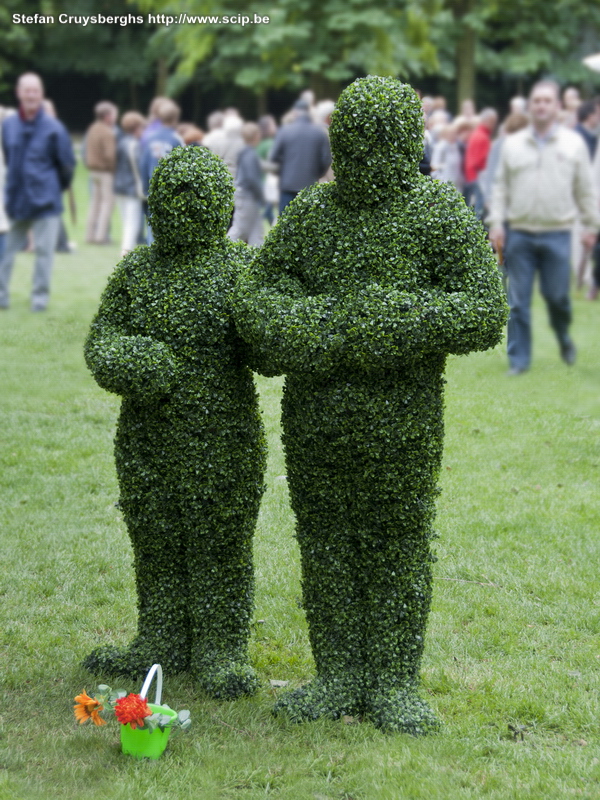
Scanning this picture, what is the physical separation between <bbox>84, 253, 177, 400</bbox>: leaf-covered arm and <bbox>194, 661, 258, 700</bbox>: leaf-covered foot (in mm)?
1285

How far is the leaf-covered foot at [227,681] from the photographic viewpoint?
14.8 ft

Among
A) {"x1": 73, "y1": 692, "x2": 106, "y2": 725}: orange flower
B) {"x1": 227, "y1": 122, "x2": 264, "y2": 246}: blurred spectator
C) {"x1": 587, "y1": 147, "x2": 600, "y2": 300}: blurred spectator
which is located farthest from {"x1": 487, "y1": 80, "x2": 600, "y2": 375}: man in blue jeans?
{"x1": 73, "y1": 692, "x2": 106, "y2": 725}: orange flower

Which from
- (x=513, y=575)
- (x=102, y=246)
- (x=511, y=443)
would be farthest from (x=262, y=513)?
(x=102, y=246)

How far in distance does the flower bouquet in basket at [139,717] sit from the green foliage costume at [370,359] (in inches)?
22.8

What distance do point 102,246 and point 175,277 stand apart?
12.9m

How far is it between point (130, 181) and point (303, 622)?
403 inches

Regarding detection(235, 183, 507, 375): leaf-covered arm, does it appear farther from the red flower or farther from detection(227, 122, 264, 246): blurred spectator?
detection(227, 122, 264, 246): blurred spectator

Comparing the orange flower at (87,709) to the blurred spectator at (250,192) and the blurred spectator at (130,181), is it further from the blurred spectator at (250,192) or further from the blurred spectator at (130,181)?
the blurred spectator at (130,181)

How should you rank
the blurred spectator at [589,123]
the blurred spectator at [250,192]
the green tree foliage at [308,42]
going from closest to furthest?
the blurred spectator at [589,123], the blurred spectator at [250,192], the green tree foliage at [308,42]

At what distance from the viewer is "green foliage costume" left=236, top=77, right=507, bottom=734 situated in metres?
3.84

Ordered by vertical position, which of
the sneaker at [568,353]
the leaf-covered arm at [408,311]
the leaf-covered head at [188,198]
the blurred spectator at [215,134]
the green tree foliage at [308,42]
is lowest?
the sneaker at [568,353]

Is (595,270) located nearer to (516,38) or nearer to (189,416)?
(189,416)

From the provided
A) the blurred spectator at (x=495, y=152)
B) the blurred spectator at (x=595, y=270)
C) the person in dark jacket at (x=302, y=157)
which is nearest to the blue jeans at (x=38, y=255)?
the person in dark jacket at (x=302, y=157)

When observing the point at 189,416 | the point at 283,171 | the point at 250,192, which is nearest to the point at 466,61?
the point at 250,192
